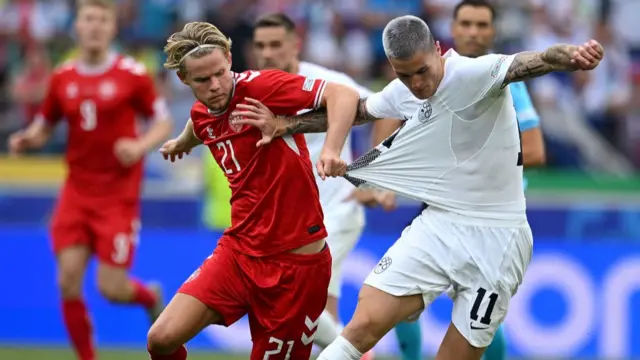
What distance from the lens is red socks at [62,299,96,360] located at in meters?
8.55

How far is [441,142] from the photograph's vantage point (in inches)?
225

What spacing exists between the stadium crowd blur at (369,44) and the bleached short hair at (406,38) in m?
7.95

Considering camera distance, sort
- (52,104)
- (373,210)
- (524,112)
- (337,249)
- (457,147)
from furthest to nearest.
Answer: (373,210)
(52,104)
(337,249)
(524,112)
(457,147)

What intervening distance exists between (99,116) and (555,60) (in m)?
4.75

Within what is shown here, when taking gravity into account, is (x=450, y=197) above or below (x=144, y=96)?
below

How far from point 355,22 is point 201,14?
196cm

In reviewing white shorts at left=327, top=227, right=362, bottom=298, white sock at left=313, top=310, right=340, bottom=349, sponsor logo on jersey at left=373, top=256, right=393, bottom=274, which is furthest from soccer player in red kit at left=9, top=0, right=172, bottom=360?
sponsor logo on jersey at left=373, top=256, right=393, bottom=274

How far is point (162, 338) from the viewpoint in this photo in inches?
222

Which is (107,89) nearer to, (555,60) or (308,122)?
(308,122)

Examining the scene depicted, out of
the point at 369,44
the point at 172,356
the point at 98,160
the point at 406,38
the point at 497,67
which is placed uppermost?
the point at 406,38

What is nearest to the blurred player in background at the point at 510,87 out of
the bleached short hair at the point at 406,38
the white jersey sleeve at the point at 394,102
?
the white jersey sleeve at the point at 394,102

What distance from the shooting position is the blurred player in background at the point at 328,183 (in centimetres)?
730

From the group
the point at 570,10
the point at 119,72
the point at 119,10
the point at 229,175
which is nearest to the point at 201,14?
the point at 119,10

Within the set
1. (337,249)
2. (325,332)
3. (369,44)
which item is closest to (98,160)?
(337,249)
